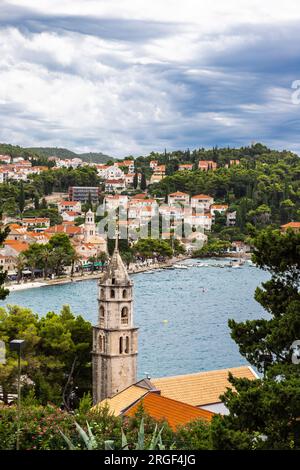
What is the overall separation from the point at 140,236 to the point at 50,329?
42722 mm

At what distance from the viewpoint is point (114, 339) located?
12.4 metres

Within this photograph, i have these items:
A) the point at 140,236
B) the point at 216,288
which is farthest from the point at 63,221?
the point at 216,288

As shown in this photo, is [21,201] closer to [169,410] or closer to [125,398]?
[125,398]

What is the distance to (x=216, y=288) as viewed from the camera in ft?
127

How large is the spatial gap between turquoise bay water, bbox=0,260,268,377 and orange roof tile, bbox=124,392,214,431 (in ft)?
24.0

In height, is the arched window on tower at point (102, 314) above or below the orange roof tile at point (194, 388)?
above

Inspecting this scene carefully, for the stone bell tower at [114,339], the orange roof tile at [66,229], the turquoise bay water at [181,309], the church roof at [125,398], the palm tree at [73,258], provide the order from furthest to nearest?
the orange roof tile at [66,229] < the palm tree at [73,258] < the turquoise bay water at [181,309] < the stone bell tower at [114,339] < the church roof at [125,398]

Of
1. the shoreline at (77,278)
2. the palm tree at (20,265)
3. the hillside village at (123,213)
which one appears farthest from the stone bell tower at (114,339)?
the hillside village at (123,213)

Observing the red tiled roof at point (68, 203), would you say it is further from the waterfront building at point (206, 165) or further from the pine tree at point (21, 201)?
the waterfront building at point (206, 165)

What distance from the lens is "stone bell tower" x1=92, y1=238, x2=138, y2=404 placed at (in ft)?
40.2

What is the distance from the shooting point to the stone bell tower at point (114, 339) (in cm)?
1225

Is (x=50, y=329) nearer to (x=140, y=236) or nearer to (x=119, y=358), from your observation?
(x=119, y=358)

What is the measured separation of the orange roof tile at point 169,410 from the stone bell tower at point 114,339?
66.3 inches
